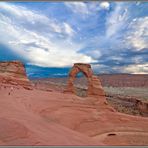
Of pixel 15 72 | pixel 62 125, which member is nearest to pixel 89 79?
pixel 15 72

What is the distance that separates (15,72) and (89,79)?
760 cm

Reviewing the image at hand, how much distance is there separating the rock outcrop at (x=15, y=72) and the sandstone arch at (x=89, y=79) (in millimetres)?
3889

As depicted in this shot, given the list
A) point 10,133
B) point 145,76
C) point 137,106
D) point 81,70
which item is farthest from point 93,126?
point 145,76

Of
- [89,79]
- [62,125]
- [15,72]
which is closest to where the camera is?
[62,125]

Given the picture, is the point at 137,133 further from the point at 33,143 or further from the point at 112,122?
the point at 33,143

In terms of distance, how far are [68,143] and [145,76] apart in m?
124

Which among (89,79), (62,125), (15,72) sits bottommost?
(62,125)

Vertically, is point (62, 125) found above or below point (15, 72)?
below

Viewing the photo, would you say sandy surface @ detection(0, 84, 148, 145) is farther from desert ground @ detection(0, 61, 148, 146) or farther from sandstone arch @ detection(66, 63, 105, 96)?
sandstone arch @ detection(66, 63, 105, 96)

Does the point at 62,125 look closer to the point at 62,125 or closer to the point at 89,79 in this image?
the point at 62,125

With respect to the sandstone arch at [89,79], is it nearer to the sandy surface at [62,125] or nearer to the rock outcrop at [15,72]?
the rock outcrop at [15,72]

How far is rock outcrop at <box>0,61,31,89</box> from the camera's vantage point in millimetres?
25716

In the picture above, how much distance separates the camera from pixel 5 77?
971 inches

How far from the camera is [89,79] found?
23.6 m
